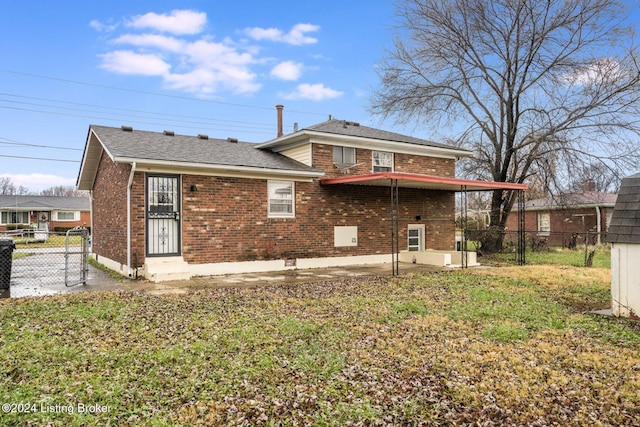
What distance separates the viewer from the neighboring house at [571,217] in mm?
25092

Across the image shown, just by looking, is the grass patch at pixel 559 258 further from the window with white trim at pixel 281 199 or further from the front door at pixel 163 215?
the front door at pixel 163 215

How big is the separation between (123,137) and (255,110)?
99.7 feet

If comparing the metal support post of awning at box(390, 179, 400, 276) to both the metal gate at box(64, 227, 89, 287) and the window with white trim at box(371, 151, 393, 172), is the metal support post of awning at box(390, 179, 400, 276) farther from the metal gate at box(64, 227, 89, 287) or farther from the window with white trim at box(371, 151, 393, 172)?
the metal gate at box(64, 227, 89, 287)

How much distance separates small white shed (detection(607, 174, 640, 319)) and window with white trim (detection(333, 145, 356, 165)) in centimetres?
885

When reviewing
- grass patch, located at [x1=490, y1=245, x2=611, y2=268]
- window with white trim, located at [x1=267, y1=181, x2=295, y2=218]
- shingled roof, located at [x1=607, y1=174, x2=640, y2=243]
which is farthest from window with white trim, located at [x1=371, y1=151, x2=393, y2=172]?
shingled roof, located at [x1=607, y1=174, x2=640, y2=243]

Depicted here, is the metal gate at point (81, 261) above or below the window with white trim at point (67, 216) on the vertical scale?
below

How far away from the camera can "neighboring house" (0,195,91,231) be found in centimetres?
3884

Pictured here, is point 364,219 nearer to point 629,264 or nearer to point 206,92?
point 629,264

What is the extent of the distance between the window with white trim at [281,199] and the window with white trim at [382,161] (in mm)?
3626

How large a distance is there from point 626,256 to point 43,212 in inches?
1842

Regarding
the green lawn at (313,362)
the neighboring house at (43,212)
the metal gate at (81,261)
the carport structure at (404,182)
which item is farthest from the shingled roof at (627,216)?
the neighboring house at (43,212)

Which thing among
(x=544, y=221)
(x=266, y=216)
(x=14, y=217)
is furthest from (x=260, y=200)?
(x=14, y=217)

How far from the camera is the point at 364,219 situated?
15.3 metres

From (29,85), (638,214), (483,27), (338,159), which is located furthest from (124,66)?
(638,214)
